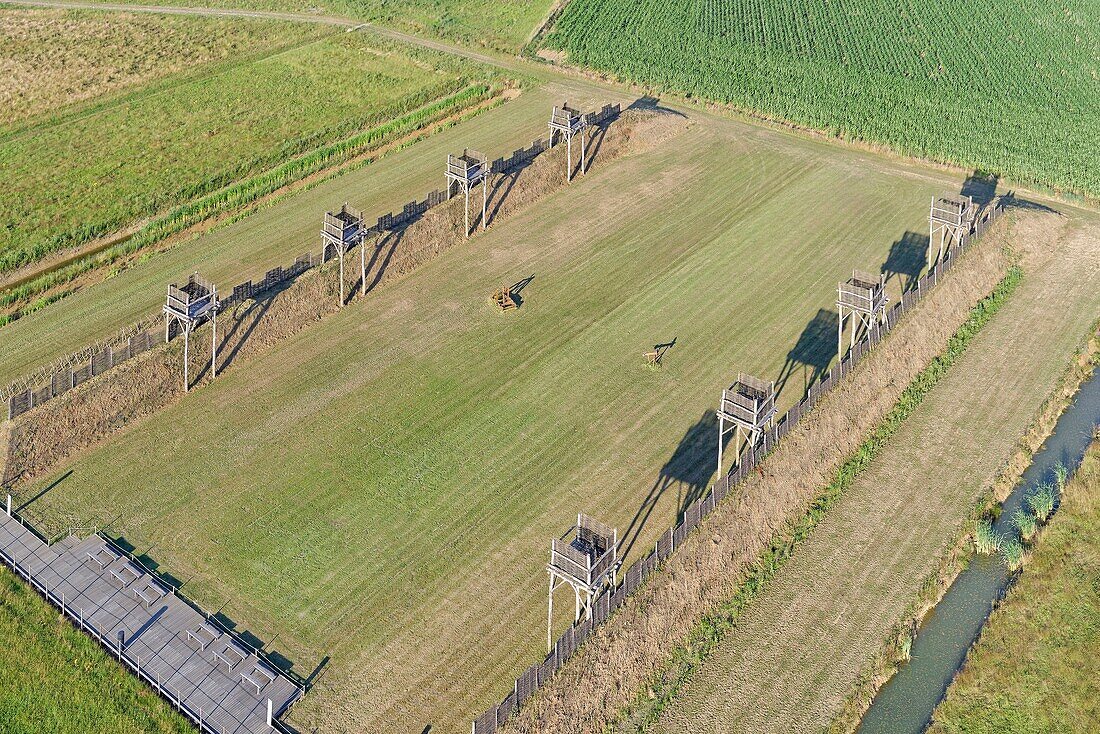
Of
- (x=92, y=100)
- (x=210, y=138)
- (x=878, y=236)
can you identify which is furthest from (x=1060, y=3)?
(x=92, y=100)

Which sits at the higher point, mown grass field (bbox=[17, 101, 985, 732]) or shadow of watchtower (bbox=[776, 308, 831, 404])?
shadow of watchtower (bbox=[776, 308, 831, 404])

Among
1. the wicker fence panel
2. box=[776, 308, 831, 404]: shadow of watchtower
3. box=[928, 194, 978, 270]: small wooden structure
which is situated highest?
box=[928, 194, 978, 270]: small wooden structure

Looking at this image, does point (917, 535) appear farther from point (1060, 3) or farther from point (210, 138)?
point (1060, 3)

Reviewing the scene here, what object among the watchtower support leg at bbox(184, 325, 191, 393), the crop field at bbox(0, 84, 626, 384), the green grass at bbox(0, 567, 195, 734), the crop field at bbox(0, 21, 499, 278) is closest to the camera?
the green grass at bbox(0, 567, 195, 734)

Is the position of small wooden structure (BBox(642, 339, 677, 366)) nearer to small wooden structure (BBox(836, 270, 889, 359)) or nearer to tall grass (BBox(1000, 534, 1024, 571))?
small wooden structure (BBox(836, 270, 889, 359))

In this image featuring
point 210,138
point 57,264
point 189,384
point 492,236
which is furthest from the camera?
point 210,138

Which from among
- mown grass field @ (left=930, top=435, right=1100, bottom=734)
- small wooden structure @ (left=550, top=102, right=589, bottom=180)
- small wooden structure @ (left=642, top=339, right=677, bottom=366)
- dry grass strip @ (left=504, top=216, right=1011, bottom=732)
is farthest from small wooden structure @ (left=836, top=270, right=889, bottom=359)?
small wooden structure @ (left=550, top=102, right=589, bottom=180)

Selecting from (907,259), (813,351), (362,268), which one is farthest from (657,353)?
(907,259)
